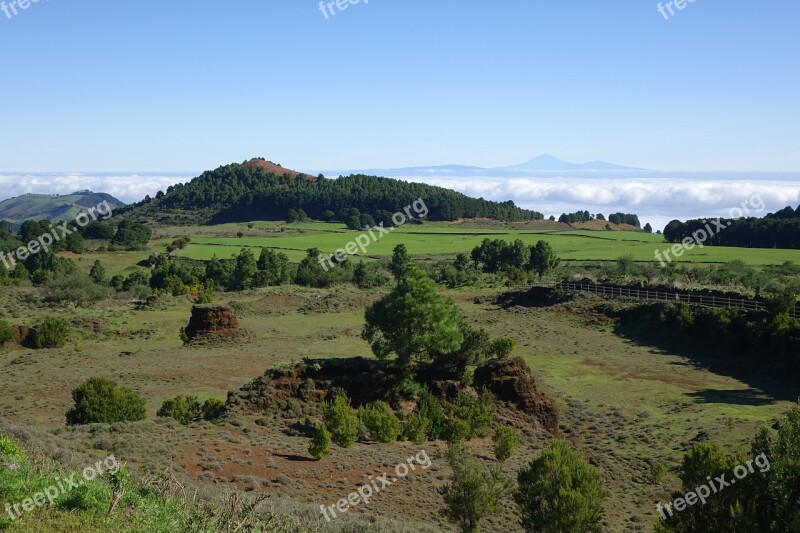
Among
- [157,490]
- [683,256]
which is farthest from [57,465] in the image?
[683,256]

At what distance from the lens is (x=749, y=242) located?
378ft

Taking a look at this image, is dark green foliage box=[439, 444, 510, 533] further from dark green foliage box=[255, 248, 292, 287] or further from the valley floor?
dark green foliage box=[255, 248, 292, 287]

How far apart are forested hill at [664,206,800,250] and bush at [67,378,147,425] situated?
318 feet

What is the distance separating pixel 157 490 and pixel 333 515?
4.89 meters

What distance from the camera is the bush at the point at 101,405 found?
27.2 m

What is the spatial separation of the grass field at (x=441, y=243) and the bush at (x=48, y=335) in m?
55.2

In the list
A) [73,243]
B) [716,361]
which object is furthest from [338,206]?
[716,361]

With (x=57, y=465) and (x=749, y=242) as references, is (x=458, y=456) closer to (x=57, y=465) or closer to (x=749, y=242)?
(x=57, y=465)

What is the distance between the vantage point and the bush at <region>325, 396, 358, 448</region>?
26.0 meters

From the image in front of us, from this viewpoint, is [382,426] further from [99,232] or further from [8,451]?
[99,232]

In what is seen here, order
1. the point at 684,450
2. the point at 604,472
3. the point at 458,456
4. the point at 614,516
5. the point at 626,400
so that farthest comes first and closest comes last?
1. the point at 626,400
2. the point at 684,450
3. the point at 604,472
4. the point at 614,516
5. the point at 458,456

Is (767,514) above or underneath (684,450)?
above

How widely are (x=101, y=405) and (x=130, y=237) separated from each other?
324 ft

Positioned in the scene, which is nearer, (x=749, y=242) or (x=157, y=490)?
(x=157, y=490)
